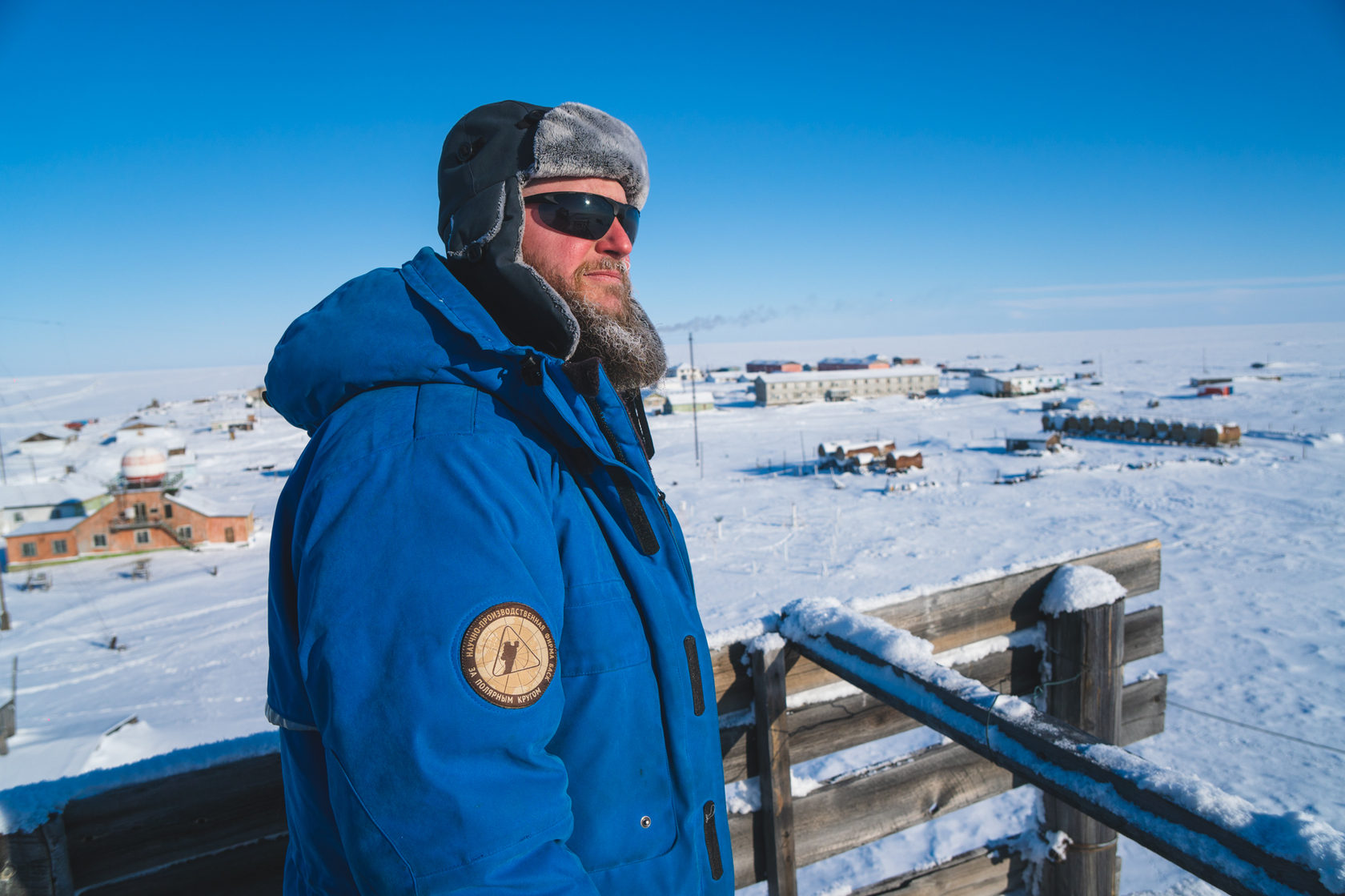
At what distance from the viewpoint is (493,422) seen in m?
1.18

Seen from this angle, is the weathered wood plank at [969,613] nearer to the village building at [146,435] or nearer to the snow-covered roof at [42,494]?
the snow-covered roof at [42,494]

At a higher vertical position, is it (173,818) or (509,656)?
(509,656)

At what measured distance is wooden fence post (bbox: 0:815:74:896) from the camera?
1.63 metres

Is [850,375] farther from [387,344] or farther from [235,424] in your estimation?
[387,344]

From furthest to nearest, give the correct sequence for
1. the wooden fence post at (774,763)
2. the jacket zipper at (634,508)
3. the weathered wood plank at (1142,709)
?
the weathered wood plank at (1142,709) < the wooden fence post at (774,763) < the jacket zipper at (634,508)

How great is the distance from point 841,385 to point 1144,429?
3378 cm

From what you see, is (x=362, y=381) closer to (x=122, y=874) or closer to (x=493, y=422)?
(x=493, y=422)

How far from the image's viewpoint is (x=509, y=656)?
1000 millimetres

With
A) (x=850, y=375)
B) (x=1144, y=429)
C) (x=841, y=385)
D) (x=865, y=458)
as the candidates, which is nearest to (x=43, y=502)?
(x=865, y=458)

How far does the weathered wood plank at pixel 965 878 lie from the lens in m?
2.66

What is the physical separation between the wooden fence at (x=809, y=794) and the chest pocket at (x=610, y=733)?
89 centimetres

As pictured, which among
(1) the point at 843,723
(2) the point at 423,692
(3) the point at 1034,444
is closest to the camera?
(2) the point at 423,692

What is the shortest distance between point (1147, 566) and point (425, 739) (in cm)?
315

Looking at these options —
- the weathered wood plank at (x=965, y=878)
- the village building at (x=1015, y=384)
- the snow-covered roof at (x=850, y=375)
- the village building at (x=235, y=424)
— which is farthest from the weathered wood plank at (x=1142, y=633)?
the village building at (x=235, y=424)
